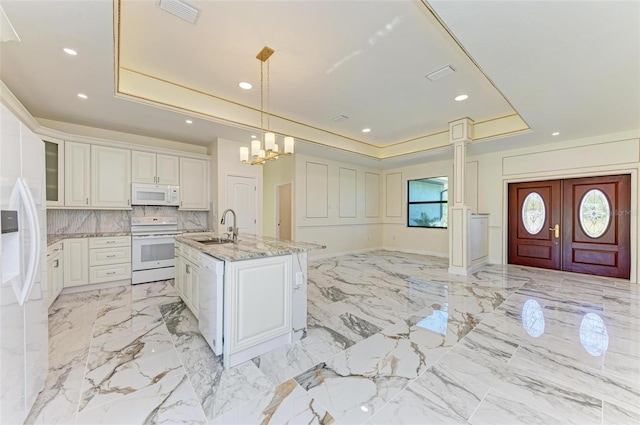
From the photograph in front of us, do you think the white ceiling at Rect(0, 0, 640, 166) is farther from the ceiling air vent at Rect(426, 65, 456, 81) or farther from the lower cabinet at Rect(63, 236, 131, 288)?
the lower cabinet at Rect(63, 236, 131, 288)

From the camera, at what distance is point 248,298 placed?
2.12 m

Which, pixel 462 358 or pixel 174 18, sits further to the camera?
pixel 174 18

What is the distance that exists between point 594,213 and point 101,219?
892cm

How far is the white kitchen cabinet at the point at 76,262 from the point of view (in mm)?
3615

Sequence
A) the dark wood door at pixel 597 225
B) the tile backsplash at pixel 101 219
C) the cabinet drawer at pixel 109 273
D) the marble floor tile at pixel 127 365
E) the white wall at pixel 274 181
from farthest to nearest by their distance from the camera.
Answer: the white wall at pixel 274 181 < the dark wood door at pixel 597 225 < the tile backsplash at pixel 101 219 < the cabinet drawer at pixel 109 273 < the marble floor tile at pixel 127 365

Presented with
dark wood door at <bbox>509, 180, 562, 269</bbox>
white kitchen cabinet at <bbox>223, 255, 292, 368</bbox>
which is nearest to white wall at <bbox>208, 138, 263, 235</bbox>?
white kitchen cabinet at <bbox>223, 255, 292, 368</bbox>

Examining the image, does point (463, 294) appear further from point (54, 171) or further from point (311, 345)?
point (54, 171)

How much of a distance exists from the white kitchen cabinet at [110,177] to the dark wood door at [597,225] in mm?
8186

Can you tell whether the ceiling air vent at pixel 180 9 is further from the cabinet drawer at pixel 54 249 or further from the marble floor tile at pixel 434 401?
the marble floor tile at pixel 434 401

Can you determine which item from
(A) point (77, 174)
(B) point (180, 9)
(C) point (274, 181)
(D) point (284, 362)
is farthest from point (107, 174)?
(D) point (284, 362)

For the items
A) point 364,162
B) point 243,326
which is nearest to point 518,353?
point 243,326

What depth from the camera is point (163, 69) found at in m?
3.17

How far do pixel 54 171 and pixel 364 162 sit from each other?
6.22 meters

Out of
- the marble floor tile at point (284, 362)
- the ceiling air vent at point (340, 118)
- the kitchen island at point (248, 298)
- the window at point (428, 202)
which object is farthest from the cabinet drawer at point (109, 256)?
the window at point (428, 202)
